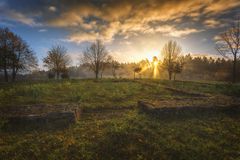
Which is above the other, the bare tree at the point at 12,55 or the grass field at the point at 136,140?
the bare tree at the point at 12,55

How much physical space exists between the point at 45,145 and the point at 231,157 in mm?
6511

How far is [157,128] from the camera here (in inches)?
280

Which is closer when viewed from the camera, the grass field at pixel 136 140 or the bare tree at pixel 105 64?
the grass field at pixel 136 140

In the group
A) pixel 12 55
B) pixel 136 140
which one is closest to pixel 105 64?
pixel 12 55

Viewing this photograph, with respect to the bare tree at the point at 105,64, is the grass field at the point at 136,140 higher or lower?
lower

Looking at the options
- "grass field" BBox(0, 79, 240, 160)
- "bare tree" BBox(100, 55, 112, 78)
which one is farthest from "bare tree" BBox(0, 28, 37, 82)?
"grass field" BBox(0, 79, 240, 160)

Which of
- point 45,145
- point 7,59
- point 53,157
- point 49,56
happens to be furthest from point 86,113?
point 49,56

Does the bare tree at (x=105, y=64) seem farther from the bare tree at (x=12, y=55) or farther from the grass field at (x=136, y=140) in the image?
the grass field at (x=136, y=140)

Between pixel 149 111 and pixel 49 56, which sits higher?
pixel 49 56

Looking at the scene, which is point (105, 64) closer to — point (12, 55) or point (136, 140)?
point (12, 55)

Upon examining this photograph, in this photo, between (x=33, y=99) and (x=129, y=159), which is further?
(x=33, y=99)

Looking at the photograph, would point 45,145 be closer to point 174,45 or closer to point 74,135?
point 74,135

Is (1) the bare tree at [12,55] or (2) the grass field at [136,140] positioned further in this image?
(1) the bare tree at [12,55]

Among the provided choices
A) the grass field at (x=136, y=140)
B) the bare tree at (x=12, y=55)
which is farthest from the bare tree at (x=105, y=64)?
the grass field at (x=136, y=140)
